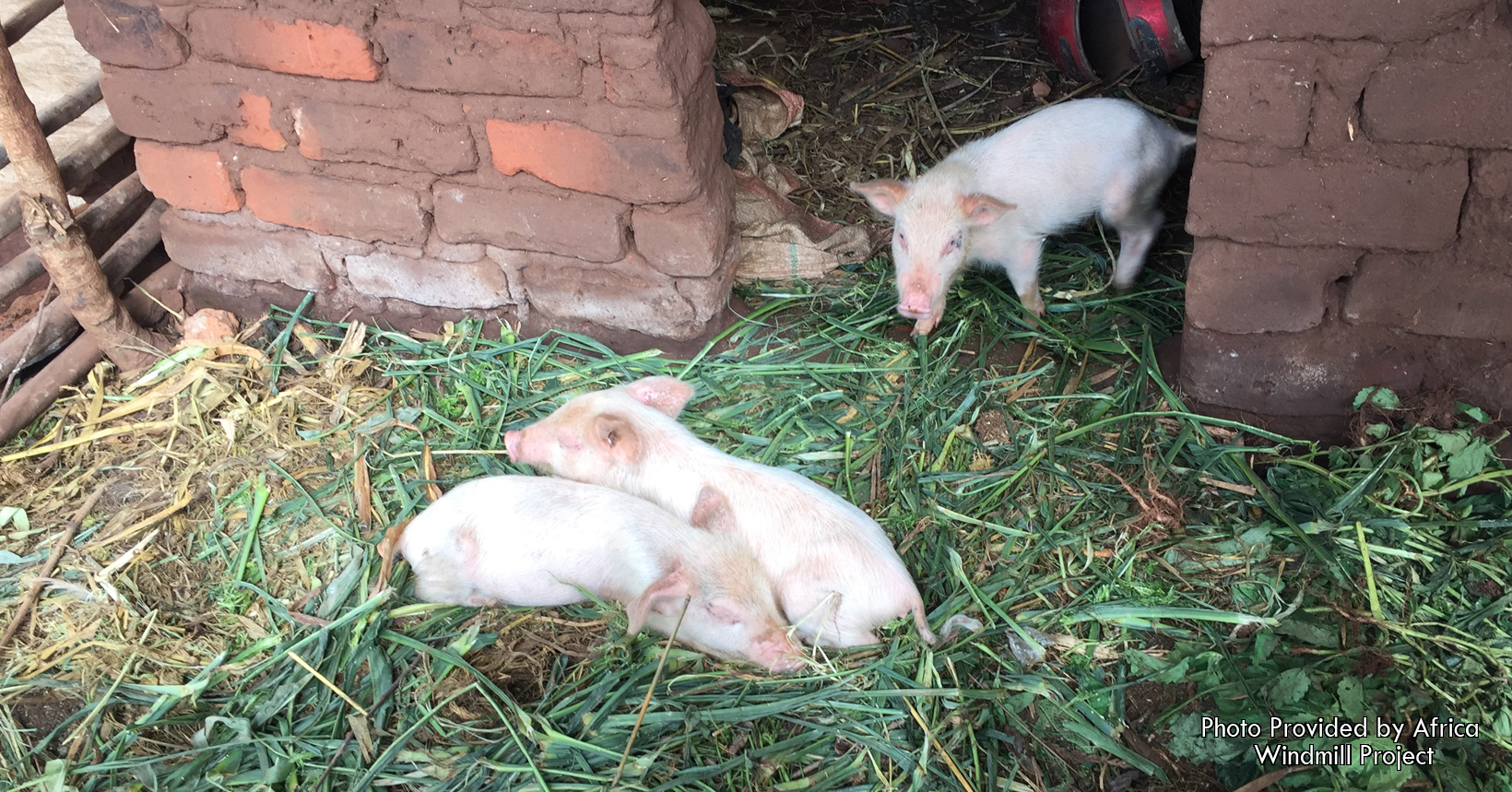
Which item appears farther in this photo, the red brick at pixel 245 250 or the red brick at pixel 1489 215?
the red brick at pixel 245 250

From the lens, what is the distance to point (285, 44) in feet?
10.4

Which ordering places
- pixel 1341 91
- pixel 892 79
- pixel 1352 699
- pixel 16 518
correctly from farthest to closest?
1. pixel 892 79
2. pixel 16 518
3. pixel 1341 91
4. pixel 1352 699

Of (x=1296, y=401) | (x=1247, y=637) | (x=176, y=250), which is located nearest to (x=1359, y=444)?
(x=1296, y=401)

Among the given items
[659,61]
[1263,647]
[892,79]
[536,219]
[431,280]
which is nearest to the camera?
[1263,647]

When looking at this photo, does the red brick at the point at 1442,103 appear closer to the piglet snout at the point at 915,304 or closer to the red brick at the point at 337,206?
the piglet snout at the point at 915,304

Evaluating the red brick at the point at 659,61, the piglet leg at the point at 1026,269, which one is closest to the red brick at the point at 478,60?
the red brick at the point at 659,61

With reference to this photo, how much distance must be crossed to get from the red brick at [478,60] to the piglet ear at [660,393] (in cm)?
93

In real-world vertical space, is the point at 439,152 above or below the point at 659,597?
above

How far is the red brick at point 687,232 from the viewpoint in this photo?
10.7ft

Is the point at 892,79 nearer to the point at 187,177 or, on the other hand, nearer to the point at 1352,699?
the point at 187,177

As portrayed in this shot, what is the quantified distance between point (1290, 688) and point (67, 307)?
13.4ft

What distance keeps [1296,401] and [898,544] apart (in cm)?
139

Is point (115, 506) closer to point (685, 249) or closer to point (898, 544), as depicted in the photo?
point (685, 249)

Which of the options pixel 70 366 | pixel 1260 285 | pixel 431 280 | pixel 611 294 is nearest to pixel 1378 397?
pixel 1260 285
